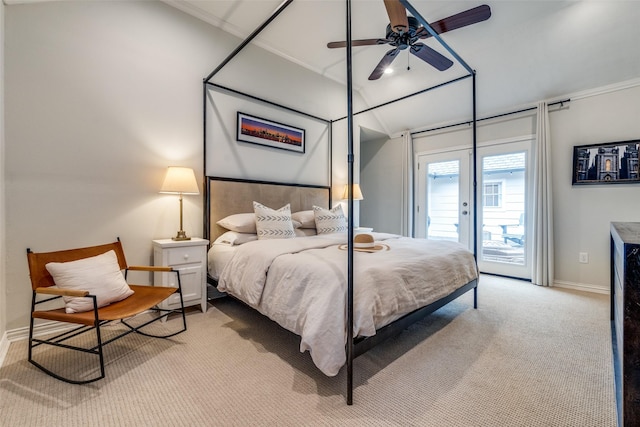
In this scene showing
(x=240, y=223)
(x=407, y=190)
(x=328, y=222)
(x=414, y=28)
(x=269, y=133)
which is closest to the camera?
(x=414, y=28)

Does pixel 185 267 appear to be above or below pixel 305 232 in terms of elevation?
below

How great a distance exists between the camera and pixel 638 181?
10.5 feet

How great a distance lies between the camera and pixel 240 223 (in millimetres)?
3004

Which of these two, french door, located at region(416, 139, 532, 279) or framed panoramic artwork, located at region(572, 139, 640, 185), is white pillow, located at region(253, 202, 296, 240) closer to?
french door, located at region(416, 139, 532, 279)

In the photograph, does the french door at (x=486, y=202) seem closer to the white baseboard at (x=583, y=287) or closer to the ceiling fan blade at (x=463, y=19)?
the white baseboard at (x=583, y=287)

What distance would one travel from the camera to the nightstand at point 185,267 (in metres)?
2.52

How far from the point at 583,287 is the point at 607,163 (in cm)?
160

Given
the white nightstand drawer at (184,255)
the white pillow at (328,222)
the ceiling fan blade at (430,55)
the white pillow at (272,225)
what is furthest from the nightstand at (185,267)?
the ceiling fan blade at (430,55)

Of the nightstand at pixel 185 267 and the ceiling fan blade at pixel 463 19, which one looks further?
the nightstand at pixel 185 267

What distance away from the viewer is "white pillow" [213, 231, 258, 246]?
9.48ft

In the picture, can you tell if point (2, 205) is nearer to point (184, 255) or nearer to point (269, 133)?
point (184, 255)

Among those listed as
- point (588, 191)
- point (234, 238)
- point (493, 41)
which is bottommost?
point (234, 238)

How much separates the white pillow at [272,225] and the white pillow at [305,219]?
428mm

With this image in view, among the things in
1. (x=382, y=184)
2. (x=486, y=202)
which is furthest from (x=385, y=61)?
(x=382, y=184)
